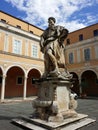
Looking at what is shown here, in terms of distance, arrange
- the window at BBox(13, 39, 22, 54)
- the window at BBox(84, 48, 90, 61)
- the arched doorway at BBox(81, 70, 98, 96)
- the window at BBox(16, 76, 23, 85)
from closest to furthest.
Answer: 1. the window at BBox(13, 39, 22, 54)
2. the window at BBox(16, 76, 23, 85)
3. the window at BBox(84, 48, 90, 61)
4. the arched doorway at BBox(81, 70, 98, 96)

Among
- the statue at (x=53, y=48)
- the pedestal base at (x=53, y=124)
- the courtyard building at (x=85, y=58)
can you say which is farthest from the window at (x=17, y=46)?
the pedestal base at (x=53, y=124)

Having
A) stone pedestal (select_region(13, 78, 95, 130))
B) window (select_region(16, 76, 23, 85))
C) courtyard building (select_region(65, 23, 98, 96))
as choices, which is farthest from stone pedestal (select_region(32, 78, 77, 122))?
courtyard building (select_region(65, 23, 98, 96))

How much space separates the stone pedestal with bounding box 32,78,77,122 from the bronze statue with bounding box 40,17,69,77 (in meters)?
0.37

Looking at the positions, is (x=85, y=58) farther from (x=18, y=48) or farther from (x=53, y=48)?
(x=53, y=48)

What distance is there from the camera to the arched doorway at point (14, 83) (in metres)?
21.0

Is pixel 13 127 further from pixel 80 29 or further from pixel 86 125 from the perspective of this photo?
pixel 80 29

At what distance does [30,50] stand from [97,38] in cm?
974

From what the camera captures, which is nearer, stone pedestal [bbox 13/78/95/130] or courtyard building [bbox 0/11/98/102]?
stone pedestal [bbox 13/78/95/130]

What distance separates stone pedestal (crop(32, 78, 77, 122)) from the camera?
500 centimetres

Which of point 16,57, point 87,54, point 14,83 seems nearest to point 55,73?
point 16,57

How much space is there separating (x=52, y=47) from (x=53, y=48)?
55 millimetres

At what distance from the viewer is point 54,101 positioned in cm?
509

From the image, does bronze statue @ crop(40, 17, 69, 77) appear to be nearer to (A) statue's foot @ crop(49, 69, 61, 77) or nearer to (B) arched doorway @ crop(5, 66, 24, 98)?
(A) statue's foot @ crop(49, 69, 61, 77)

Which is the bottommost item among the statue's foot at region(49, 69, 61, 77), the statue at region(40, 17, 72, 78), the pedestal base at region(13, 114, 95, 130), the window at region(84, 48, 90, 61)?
the pedestal base at region(13, 114, 95, 130)
